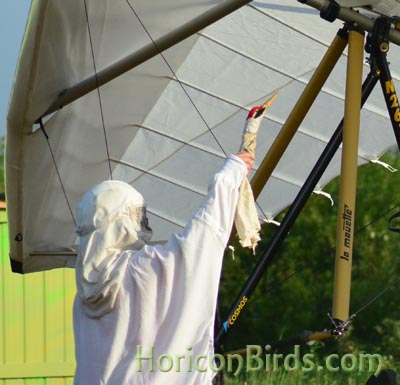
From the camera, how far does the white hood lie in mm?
4484

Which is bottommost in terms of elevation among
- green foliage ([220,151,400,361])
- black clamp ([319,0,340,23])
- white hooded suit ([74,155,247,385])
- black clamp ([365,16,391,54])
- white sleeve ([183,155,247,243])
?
green foliage ([220,151,400,361])

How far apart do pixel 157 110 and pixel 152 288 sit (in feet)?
10.4

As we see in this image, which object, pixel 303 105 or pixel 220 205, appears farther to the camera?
pixel 303 105

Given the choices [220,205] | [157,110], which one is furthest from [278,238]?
[220,205]

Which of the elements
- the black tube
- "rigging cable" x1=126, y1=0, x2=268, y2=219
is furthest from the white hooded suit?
"rigging cable" x1=126, y1=0, x2=268, y2=219

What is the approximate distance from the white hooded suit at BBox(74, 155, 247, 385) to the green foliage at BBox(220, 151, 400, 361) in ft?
Answer: 53.7

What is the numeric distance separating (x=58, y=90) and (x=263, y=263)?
1.23 metres

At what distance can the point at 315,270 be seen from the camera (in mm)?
21484

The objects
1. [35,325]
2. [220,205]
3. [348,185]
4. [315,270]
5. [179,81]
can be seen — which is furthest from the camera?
[315,270]

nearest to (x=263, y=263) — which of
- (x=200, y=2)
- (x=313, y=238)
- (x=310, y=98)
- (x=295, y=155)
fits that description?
(x=310, y=98)

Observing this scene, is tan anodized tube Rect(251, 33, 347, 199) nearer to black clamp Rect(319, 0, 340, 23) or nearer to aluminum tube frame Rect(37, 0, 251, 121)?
black clamp Rect(319, 0, 340, 23)

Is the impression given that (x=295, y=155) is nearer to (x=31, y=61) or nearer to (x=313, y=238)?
(x=31, y=61)

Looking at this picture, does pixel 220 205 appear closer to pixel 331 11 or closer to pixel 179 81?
pixel 331 11

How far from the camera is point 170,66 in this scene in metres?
7.19
